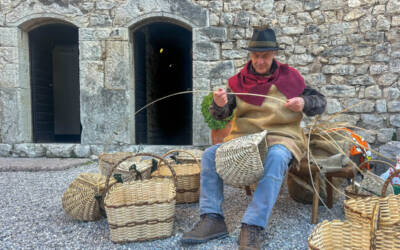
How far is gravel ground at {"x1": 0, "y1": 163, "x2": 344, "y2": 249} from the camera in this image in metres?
1.91

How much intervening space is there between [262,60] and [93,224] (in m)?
1.72

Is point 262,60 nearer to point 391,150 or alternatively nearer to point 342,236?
point 342,236

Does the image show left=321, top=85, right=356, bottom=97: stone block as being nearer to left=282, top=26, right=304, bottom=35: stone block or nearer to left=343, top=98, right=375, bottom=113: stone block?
left=343, top=98, right=375, bottom=113: stone block

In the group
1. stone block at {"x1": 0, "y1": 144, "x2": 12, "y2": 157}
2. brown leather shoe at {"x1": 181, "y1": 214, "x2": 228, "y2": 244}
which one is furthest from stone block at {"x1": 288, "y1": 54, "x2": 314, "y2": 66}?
stone block at {"x1": 0, "y1": 144, "x2": 12, "y2": 157}

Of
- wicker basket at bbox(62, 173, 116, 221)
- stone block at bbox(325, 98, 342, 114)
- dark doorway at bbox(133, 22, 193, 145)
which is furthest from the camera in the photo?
dark doorway at bbox(133, 22, 193, 145)

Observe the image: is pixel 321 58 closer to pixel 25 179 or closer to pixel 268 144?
pixel 268 144

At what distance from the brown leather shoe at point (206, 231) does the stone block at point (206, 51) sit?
9.86 feet

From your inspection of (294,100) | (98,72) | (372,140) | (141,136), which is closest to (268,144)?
(294,100)

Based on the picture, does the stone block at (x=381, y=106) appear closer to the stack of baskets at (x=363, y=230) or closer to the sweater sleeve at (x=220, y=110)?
the stack of baskets at (x=363, y=230)

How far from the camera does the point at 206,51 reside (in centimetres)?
454

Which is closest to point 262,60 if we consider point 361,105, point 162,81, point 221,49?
point 221,49

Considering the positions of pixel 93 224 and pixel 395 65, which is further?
pixel 395 65

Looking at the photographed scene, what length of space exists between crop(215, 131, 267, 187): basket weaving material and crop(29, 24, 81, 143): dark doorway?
4.46m

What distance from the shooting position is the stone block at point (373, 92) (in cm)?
421
